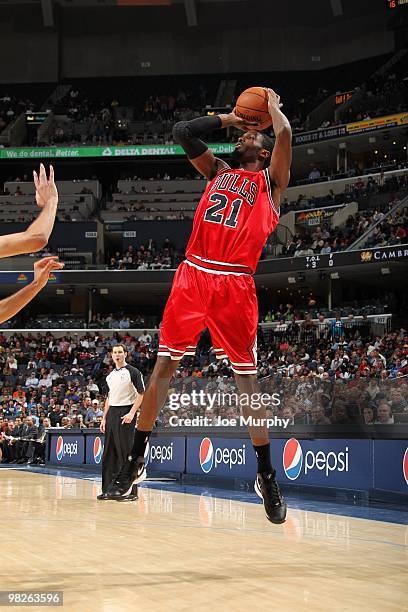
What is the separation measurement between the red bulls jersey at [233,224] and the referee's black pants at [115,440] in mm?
5531

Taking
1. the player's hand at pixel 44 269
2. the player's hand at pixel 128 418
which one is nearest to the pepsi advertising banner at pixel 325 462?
the player's hand at pixel 128 418

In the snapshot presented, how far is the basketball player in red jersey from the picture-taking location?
521 cm

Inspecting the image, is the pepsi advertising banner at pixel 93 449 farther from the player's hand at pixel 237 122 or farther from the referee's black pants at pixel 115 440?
the player's hand at pixel 237 122

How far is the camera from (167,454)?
48.8ft

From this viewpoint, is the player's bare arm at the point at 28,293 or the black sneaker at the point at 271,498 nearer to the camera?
the player's bare arm at the point at 28,293

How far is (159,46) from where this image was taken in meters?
44.6

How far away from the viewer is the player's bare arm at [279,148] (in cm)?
521

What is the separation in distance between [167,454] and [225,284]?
10.2 m

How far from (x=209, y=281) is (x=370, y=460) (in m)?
5.94

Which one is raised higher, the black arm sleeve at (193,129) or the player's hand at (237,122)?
the player's hand at (237,122)

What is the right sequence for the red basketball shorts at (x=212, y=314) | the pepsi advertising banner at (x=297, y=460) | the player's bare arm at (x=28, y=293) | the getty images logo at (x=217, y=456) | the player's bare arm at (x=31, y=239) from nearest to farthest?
the player's bare arm at (x=31, y=239) → the player's bare arm at (x=28, y=293) → the red basketball shorts at (x=212, y=314) → the pepsi advertising banner at (x=297, y=460) → the getty images logo at (x=217, y=456)

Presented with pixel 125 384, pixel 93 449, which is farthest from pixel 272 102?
pixel 93 449

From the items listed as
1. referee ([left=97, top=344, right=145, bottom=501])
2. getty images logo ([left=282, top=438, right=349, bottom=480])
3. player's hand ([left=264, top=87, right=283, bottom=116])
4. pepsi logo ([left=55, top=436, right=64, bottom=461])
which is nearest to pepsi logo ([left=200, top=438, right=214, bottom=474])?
getty images logo ([left=282, top=438, right=349, bottom=480])

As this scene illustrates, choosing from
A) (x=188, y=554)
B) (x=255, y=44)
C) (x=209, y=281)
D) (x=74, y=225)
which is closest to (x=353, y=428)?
(x=188, y=554)
